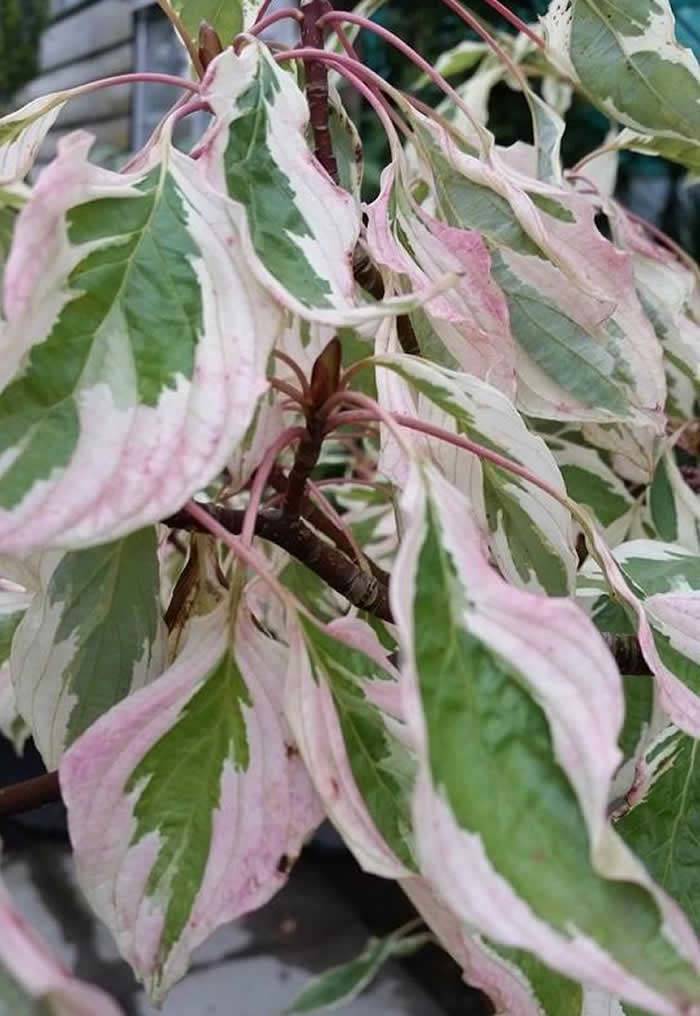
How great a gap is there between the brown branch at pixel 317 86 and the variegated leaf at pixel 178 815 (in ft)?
0.90

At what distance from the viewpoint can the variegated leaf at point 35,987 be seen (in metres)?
0.19

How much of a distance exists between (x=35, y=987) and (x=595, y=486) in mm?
537

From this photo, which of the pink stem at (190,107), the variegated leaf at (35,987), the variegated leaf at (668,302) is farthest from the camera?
the variegated leaf at (668,302)

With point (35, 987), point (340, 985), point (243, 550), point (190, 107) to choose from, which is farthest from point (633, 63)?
point (340, 985)

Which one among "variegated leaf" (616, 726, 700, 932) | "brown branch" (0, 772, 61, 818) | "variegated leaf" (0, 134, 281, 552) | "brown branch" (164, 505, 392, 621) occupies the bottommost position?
"variegated leaf" (616, 726, 700, 932)

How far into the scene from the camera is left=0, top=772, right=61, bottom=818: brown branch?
414 millimetres

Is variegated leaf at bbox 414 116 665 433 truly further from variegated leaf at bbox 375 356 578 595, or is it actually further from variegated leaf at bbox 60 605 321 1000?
variegated leaf at bbox 60 605 321 1000

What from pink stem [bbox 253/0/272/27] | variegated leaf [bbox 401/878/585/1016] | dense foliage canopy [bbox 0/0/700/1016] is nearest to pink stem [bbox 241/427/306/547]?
dense foliage canopy [bbox 0/0/700/1016]

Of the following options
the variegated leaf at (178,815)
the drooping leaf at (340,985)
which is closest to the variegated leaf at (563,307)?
the variegated leaf at (178,815)

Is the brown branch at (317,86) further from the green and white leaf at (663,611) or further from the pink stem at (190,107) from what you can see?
the green and white leaf at (663,611)

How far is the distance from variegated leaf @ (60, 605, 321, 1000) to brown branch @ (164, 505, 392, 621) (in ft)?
0.26

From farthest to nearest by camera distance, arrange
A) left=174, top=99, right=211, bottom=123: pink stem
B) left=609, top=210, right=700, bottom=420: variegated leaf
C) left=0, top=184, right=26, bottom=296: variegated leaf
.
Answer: left=609, top=210, right=700, bottom=420: variegated leaf → left=174, top=99, right=211, bottom=123: pink stem → left=0, top=184, right=26, bottom=296: variegated leaf

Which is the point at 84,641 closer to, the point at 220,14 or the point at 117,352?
the point at 117,352

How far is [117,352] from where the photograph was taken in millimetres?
299
